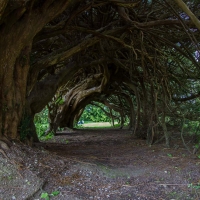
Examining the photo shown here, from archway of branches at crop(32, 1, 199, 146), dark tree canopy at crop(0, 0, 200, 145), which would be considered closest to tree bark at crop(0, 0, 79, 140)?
dark tree canopy at crop(0, 0, 200, 145)

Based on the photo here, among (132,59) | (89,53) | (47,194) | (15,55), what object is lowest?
(47,194)

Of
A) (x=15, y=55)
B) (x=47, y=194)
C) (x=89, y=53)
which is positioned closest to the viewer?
(x=47, y=194)

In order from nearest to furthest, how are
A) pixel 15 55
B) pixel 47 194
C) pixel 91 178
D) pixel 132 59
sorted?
1. pixel 47 194
2. pixel 91 178
3. pixel 15 55
4. pixel 132 59

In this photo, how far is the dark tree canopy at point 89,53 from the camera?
3246 mm

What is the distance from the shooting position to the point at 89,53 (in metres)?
6.34

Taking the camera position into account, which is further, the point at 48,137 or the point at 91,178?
the point at 48,137

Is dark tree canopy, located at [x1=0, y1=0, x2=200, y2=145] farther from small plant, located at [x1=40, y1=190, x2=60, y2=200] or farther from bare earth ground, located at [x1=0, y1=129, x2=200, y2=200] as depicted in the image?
small plant, located at [x1=40, y1=190, x2=60, y2=200]

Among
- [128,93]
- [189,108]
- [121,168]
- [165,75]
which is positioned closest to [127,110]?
[128,93]

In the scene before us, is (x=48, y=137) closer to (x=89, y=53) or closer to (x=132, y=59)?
(x=89, y=53)

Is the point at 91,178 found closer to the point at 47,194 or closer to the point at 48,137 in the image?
the point at 47,194

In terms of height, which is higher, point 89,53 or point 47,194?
point 89,53

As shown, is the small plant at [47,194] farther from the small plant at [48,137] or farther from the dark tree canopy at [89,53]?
the small plant at [48,137]

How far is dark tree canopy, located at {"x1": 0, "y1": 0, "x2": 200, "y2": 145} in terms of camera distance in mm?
3246

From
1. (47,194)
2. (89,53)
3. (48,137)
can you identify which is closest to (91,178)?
(47,194)
